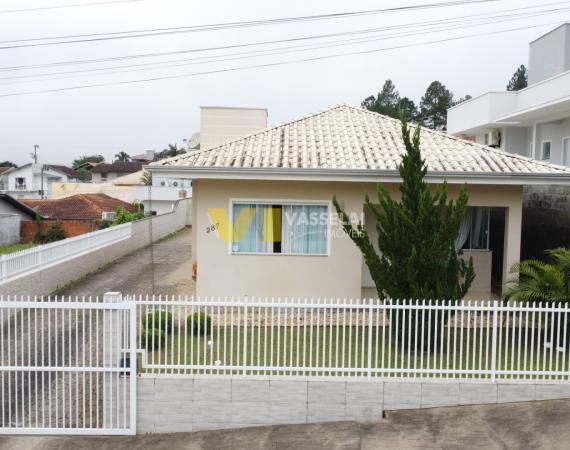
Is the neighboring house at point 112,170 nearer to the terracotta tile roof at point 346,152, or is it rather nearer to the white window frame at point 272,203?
the terracotta tile roof at point 346,152

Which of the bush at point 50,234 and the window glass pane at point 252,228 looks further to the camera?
the bush at point 50,234

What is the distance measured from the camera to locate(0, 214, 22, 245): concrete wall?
83.6 feet

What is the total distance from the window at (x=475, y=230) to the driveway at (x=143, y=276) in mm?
6534

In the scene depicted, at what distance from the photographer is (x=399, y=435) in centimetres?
721

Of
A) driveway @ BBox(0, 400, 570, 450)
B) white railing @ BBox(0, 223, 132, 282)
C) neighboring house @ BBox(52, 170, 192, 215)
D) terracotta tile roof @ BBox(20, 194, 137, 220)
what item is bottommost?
driveway @ BBox(0, 400, 570, 450)

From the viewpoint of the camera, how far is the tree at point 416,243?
8797 millimetres

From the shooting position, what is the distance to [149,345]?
8656mm

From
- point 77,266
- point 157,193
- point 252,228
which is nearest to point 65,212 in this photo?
point 157,193

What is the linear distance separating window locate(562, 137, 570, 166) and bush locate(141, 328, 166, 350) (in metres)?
15.6

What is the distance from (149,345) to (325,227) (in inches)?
190

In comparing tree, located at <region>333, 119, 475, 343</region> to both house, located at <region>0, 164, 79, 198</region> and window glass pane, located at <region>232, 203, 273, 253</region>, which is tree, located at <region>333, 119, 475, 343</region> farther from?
house, located at <region>0, 164, 79, 198</region>

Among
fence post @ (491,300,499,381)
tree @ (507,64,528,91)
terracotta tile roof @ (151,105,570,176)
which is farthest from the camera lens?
tree @ (507,64,528,91)

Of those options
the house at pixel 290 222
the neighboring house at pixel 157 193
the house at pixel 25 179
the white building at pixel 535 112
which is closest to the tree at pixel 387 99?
the neighboring house at pixel 157 193

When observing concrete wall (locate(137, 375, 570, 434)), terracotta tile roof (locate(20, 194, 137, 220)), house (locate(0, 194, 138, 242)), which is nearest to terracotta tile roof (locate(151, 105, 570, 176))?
concrete wall (locate(137, 375, 570, 434))
